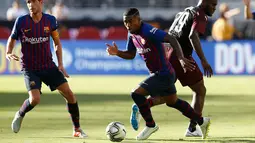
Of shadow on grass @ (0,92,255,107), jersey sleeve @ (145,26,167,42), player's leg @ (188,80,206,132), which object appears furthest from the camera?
shadow on grass @ (0,92,255,107)

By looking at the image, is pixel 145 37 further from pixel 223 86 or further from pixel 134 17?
pixel 223 86

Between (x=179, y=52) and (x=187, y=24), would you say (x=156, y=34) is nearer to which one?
(x=179, y=52)

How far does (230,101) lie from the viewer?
19.0m

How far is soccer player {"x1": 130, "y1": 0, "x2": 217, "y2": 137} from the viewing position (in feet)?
39.2

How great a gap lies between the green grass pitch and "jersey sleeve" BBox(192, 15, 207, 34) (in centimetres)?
148

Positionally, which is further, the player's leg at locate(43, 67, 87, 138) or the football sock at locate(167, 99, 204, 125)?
the player's leg at locate(43, 67, 87, 138)

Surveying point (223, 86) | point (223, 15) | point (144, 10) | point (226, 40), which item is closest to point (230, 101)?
point (223, 86)

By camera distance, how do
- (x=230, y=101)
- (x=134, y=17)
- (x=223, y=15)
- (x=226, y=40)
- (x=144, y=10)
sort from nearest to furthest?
1. (x=134, y=17)
2. (x=230, y=101)
3. (x=226, y=40)
4. (x=223, y=15)
5. (x=144, y=10)

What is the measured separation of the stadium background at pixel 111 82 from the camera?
43.3 ft

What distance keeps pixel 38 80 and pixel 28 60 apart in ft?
1.00

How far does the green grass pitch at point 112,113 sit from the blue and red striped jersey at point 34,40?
40.1 inches

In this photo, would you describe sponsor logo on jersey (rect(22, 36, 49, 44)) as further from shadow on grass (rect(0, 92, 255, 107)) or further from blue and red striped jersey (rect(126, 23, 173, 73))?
shadow on grass (rect(0, 92, 255, 107))

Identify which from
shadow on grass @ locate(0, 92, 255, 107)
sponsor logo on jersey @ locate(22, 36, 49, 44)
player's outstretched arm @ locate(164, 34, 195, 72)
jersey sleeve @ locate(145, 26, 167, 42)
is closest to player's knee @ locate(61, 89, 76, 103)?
sponsor logo on jersey @ locate(22, 36, 49, 44)

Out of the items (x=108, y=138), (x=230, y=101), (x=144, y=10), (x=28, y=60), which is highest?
(x=28, y=60)
